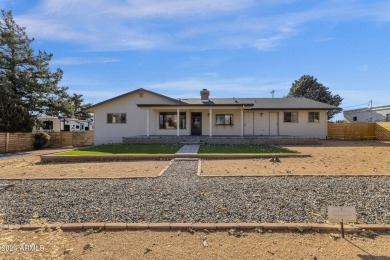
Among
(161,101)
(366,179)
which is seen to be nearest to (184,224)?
(366,179)

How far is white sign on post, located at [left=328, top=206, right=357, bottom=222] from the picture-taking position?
3.71 m

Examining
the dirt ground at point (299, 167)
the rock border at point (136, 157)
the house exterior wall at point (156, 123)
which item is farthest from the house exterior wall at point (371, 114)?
the rock border at point (136, 157)

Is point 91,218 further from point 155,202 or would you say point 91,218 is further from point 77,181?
point 77,181

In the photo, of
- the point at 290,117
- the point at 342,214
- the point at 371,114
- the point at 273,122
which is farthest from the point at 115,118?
the point at 371,114

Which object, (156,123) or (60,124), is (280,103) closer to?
(156,123)

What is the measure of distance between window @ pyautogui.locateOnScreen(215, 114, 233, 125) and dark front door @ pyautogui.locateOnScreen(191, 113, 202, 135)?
1.57m

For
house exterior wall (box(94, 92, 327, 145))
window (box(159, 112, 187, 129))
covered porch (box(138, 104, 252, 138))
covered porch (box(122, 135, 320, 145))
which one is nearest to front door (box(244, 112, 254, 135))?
house exterior wall (box(94, 92, 327, 145))

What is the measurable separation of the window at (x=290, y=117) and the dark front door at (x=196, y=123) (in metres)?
7.99

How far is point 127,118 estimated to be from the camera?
24219mm

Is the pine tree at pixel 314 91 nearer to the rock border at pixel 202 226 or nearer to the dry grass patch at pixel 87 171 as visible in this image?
the dry grass patch at pixel 87 171

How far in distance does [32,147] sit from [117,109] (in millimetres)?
7651

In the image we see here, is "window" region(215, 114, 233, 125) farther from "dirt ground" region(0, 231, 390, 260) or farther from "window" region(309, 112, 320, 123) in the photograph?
"dirt ground" region(0, 231, 390, 260)

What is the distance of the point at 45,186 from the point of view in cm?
694

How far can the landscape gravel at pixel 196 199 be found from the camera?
4648mm
